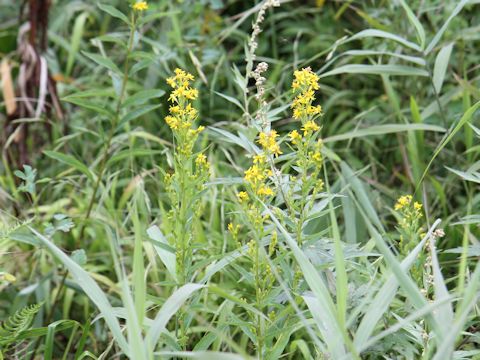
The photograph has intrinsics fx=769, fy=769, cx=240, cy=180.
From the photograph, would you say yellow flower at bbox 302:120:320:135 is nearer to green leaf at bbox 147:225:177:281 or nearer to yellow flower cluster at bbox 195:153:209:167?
yellow flower cluster at bbox 195:153:209:167

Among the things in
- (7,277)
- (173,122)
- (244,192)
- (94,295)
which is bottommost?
(7,277)

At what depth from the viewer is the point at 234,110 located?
280 cm

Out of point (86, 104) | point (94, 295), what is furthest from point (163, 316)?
point (86, 104)

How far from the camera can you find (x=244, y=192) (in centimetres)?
129

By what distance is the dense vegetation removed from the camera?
1260 mm

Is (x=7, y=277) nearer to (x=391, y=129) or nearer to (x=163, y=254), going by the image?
(x=163, y=254)

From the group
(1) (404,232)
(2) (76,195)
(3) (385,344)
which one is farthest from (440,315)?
(2) (76,195)

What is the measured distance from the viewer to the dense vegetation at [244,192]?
126 centimetres

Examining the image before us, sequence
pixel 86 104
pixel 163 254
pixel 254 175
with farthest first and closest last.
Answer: pixel 86 104
pixel 163 254
pixel 254 175

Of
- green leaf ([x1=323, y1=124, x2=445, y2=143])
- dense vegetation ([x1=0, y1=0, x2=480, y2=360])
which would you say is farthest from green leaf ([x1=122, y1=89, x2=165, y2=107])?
green leaf ([x1=323, y1=124, x2=445, y2=143])

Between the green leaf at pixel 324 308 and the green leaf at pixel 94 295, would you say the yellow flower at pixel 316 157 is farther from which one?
the green leaf at pixel 94 295

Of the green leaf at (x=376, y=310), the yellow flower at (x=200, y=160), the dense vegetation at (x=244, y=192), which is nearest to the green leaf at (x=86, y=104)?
the dense vegetation at (x=244, y=192)

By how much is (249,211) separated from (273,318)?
21cm

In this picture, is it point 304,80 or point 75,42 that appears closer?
point 304,80
